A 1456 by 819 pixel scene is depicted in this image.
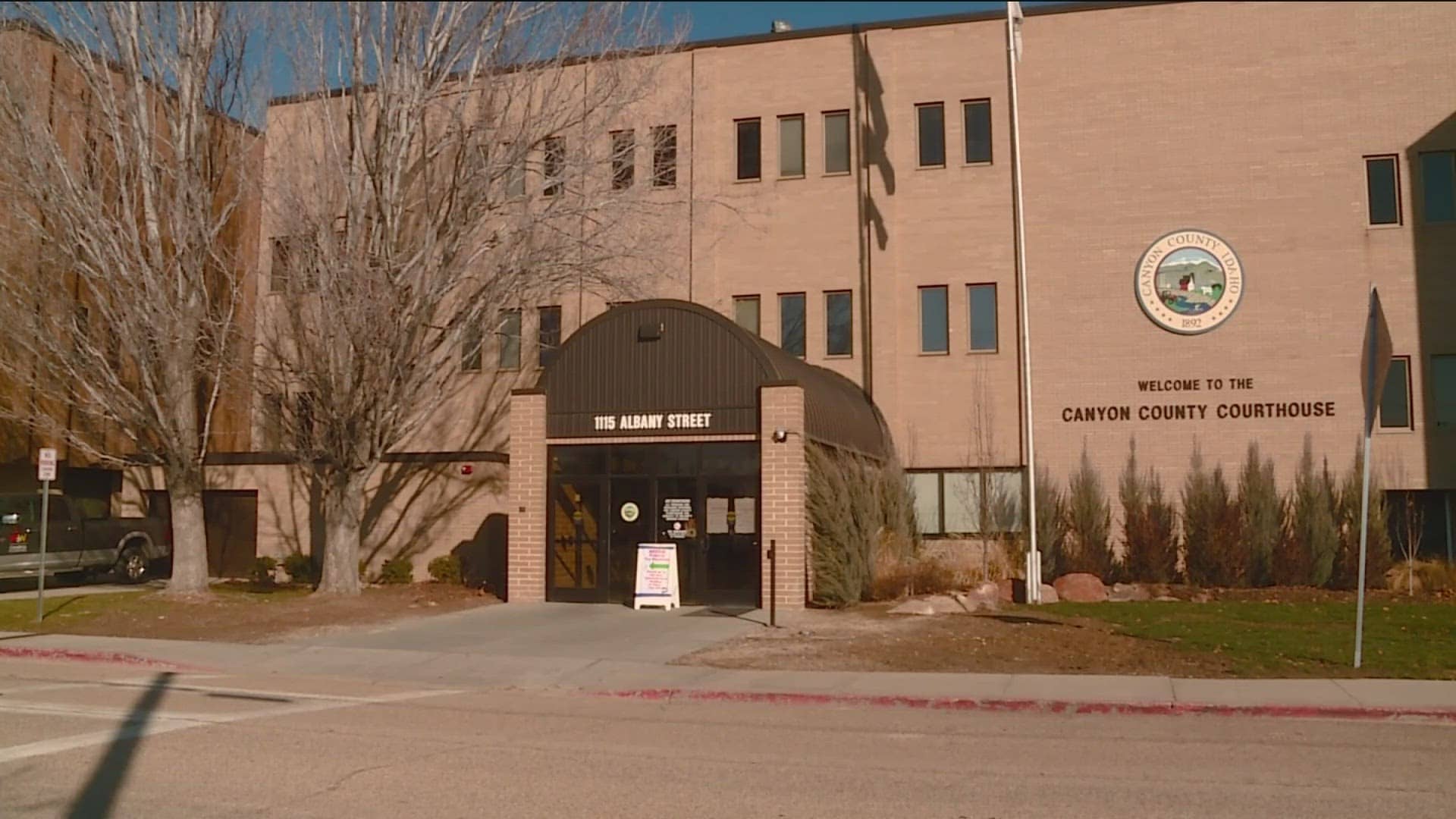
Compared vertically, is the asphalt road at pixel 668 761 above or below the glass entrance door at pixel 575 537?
below

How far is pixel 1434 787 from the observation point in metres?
7.87

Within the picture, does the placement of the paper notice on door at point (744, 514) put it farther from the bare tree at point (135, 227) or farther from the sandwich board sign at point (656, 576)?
the bare tree at point (135, 227)

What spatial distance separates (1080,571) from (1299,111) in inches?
407

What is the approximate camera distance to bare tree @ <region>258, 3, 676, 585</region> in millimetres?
20719

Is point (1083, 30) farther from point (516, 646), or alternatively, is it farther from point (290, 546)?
point (290, 546)

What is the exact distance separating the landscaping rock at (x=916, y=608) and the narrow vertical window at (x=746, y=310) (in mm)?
9316

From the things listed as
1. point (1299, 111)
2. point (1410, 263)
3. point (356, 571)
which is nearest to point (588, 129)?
point (356, 571)

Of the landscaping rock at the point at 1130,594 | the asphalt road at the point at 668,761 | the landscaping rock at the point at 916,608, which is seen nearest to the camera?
the asphalt road at the point at 668,761

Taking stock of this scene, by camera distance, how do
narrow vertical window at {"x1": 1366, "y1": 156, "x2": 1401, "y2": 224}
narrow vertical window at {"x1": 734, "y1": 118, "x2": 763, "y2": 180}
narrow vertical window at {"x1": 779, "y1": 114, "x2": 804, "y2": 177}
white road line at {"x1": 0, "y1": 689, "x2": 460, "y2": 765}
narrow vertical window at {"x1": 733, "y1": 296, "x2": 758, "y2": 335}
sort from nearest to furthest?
1. white road line at {"x1": 0, "y1": 689, "x2": 460, "y2": 765}
2. narrow vertical window at {"x1": 1366, "y1": 156, "x2": 1401, "y2": 224}
3. narrow vertical window at {"x1": 733, "y1": 296, "x2": 758, "y2": 335}
4. narrow vertical window at {"x1": 779, "y1": 114, "x2": 804, "y2": 177}
5. narrow vertical window at {"x1": 734, "y1": 118, "x2": 763, "y2": 180}

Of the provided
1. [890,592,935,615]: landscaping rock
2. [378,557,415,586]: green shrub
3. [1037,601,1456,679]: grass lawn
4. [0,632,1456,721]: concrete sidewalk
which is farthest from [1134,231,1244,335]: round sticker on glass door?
[378,557,415,586]: green shrub

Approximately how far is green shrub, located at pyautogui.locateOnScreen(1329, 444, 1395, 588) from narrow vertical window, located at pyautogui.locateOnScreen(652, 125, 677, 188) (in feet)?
49.4

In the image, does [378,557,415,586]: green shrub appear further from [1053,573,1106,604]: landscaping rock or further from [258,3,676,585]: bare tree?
[1053,573,1106,604]: landscaping rock

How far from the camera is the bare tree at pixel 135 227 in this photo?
813 inches

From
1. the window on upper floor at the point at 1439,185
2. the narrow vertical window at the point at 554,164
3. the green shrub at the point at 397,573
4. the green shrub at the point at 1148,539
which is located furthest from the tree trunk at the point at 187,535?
the window on upper floor at the point at 1439,185
